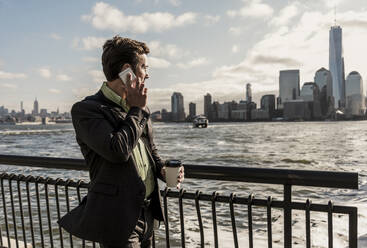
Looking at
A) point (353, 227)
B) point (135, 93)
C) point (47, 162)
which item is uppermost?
point (135, 93)

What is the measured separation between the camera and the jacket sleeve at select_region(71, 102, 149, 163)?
70.7 inches

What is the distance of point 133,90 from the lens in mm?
1934

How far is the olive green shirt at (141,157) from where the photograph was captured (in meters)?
2.04

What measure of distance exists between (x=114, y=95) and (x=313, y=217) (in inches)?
358

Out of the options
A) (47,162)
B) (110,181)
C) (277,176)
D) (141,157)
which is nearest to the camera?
(110,181)

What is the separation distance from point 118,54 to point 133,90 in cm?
22

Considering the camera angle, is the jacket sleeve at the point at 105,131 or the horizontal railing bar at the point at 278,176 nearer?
the jacket sleeve at the point at 105,131

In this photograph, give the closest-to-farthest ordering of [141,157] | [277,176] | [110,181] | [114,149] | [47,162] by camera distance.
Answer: [114,149] < [110,181] < [141,157] < [277,176] < [47,162]

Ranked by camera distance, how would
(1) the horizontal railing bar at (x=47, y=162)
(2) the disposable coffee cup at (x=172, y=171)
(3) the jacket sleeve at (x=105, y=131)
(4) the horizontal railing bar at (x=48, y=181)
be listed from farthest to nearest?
(4) the horizontal railing bar at (x=48, y=181), (1) the horizontal railing bar at (x=47, y=162), (2) the disposable coffee cup at (x=172, y=171), (3) the jacket sleeve at (x=105, y=131)

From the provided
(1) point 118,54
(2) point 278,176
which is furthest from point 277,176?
(1) point 118,54

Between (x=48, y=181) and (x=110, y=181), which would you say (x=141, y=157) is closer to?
(x=110, y=181)

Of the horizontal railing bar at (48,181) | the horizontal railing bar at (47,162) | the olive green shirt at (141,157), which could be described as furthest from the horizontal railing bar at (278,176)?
the horizontal railing bar at (48,181)

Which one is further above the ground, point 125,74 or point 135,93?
point 125,74

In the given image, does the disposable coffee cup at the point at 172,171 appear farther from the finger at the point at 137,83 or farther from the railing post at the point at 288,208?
the railing post at the point at 288,208
